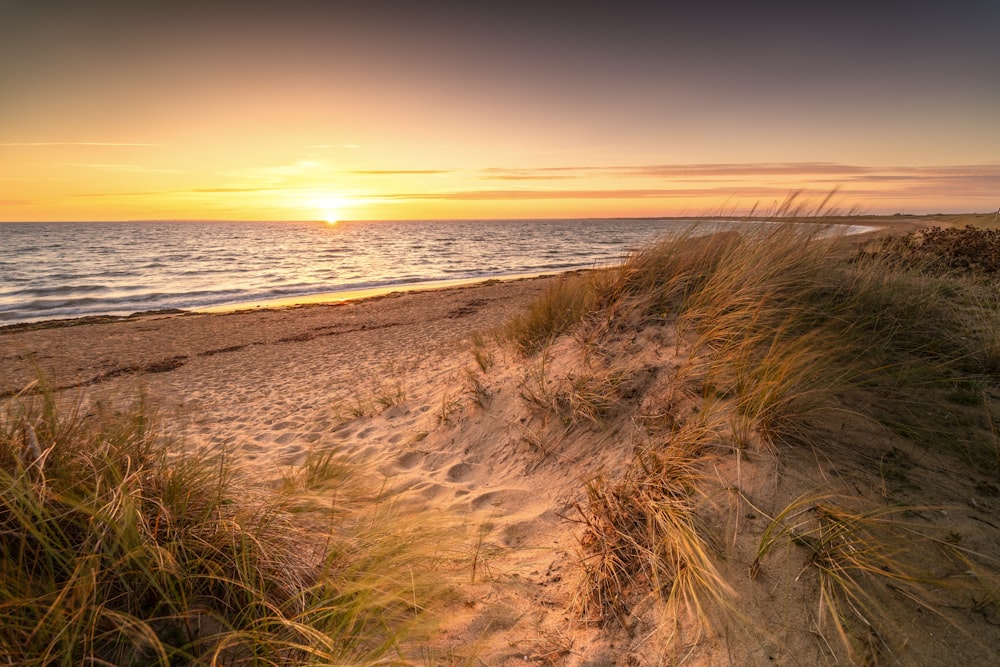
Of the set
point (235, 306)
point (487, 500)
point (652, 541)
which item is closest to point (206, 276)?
point (235, 306)

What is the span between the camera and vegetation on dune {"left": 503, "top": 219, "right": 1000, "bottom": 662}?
2.00 m

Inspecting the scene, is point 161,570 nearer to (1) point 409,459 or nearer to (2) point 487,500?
(2) point 487,500

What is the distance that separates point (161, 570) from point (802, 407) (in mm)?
3253

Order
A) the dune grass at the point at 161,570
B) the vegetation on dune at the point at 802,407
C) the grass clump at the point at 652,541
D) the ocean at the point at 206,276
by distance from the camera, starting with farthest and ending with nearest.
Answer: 1. the ocean at the point at 206,276
2. the grass clump at the point at 652,541
3. the vegetation on dune at the point at 802,407
4. the dune grass at the point at 161,570

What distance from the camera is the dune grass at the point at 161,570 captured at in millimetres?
1639

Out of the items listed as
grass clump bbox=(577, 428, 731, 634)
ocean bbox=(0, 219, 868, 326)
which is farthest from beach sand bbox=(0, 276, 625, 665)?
ocean bbox=(0, 219, 868, 326)

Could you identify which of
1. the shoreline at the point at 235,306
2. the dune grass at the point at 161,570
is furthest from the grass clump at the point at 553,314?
the shoreline at the point at 235,306

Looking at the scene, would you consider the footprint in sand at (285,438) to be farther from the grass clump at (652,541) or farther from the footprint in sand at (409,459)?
the grass clump at (652,541)

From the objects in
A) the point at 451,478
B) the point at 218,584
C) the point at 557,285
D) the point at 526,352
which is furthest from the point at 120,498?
the point at 557,285

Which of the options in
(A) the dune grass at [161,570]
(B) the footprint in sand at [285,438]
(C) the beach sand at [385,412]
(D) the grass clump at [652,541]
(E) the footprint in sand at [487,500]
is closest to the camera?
(A) the dune grass at [161,570]

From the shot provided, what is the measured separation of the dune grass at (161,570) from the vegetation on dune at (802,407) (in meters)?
1.14

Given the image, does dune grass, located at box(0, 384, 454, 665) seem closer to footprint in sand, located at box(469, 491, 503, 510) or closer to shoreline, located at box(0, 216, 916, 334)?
footprint in sand, located at box(469, 491, 503, 510)

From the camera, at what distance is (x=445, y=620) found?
230 cm

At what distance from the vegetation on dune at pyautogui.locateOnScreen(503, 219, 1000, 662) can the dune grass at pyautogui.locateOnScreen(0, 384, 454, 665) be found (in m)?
1.14
